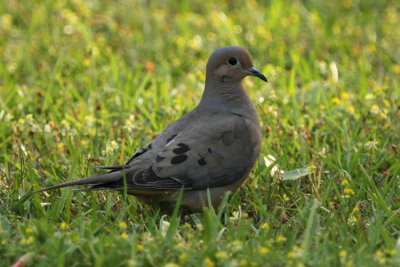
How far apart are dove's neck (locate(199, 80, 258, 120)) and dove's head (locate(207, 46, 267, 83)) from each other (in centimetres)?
5

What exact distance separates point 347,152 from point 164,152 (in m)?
1.46

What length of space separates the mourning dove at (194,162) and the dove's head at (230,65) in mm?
275

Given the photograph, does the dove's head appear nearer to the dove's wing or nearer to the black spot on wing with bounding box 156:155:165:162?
the dove's wing

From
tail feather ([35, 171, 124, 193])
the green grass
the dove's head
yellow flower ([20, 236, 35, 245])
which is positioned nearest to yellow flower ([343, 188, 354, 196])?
the green grass

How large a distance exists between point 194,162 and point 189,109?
184cm

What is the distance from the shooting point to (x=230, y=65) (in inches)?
183

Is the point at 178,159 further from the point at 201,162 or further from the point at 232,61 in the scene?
the point at 232,61

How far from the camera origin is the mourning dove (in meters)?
4.04

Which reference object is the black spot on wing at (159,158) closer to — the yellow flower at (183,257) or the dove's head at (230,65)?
the dove's head at (230,65)

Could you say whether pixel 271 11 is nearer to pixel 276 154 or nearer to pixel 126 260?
pixel 276 154

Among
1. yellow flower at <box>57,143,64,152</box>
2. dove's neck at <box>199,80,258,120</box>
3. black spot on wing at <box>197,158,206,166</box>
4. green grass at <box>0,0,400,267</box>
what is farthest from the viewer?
yellow flower at <box>57,143,64,152</box>

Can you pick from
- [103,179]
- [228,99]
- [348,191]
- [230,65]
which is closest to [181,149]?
[103,179]

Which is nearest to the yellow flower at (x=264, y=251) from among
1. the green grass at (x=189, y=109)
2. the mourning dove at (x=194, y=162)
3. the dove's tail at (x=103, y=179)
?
the green grass at (x=189, y=109)

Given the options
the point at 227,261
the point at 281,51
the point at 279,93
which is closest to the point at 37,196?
the point at 227,261
